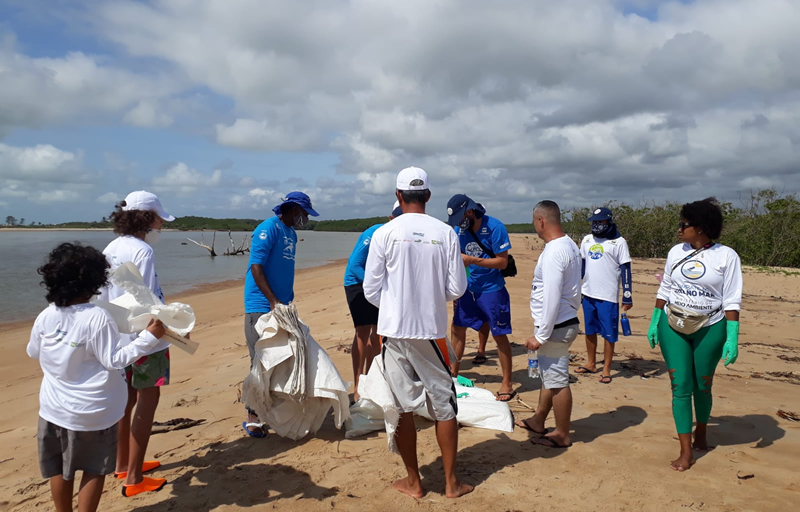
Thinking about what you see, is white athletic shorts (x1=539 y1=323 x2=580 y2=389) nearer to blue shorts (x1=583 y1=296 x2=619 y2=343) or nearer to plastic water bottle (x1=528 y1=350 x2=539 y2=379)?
plastic water bottle (x1=528 y1=350 x2=539 y2=379)

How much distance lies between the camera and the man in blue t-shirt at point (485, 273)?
5.14m

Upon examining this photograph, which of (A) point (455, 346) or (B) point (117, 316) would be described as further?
(A) point (455, 346)

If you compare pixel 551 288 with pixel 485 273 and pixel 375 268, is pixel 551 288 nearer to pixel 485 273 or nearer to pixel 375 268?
pixel 375 268

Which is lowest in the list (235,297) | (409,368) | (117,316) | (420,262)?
(235,297)

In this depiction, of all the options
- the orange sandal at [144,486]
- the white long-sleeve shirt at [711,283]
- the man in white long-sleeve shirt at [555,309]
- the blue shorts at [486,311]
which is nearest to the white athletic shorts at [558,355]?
the man in white long-sleeve shirt at [555,309]

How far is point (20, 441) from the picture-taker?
465 centimetres

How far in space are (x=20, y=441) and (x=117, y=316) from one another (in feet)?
9.84

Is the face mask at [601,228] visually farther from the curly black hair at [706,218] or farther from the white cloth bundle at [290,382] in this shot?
the white cloth bundle at [290,382]

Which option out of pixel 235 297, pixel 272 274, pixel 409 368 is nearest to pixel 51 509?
pixel 272 274

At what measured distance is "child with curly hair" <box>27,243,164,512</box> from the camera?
100.0 inches

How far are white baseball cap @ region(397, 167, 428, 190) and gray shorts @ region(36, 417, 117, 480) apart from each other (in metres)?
2.19

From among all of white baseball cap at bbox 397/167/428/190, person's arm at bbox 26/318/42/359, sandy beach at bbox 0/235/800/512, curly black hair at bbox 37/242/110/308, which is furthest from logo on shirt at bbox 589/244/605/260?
person's arm at bbox 26/318/42/359

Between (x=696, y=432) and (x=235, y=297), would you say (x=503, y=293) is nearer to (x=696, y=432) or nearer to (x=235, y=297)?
(x=696, y=432)

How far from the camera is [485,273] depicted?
17.8ft
